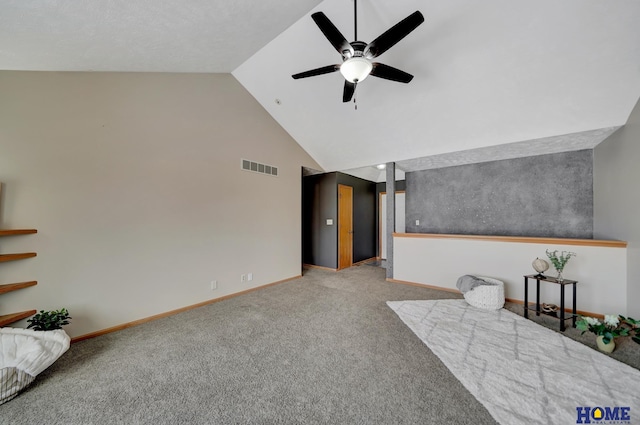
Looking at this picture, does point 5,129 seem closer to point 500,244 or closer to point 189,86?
point 189,86

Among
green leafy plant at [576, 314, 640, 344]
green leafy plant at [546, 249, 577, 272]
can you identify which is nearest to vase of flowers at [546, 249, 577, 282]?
green leafy plant at [546, 249, 577, 272]

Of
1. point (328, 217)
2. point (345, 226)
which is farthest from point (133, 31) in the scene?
point (345, 226)

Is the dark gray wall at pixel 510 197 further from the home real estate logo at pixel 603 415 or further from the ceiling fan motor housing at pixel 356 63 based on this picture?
the ceiling fan motor housing at pixel 356 63

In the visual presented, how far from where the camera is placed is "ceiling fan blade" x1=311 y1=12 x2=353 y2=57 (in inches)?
77.9

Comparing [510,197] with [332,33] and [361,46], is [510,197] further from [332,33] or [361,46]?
[332,33]

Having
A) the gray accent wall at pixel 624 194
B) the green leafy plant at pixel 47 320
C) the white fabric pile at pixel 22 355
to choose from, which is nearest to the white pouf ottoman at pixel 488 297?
the gray accent wall at pixel 624 194

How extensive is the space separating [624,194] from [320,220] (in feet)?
16.3

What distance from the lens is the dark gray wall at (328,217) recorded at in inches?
231

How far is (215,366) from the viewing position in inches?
83.0

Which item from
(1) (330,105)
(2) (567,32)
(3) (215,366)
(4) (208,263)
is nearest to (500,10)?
(2) (567,32)

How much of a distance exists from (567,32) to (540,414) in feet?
10.9

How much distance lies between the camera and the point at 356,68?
2.14 meters

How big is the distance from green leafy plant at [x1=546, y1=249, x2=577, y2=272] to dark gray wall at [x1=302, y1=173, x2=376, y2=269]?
3808mm

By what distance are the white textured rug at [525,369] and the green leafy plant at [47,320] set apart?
369 centimetres
